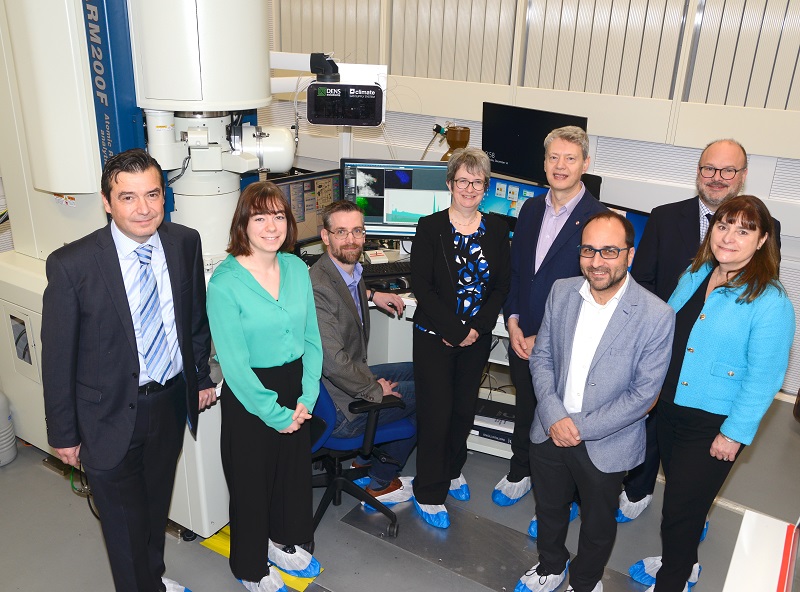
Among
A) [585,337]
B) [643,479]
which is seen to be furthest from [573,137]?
[643,479]

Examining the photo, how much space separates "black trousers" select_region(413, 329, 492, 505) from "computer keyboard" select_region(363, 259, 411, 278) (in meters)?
0.61

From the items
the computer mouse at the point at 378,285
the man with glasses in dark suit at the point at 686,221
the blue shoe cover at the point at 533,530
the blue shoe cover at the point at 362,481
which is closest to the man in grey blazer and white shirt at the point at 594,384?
the blue shoe cover at the point at 533,530

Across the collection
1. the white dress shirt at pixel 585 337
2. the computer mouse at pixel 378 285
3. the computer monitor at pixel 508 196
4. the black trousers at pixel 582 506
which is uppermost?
the computer monitor at pixel 508 196

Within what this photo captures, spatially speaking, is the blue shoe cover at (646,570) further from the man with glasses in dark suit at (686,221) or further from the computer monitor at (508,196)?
the computer monitor at (508,196)

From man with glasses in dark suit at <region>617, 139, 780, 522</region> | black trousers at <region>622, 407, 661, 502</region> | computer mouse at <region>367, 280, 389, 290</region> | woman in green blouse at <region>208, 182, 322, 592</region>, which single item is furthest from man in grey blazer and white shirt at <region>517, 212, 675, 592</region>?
computer mouse at <region>367, 280, 389, 290</region>

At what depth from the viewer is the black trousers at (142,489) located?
6.60 ft

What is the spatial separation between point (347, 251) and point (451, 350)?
55 centimetres

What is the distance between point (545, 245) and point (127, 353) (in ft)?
5.08

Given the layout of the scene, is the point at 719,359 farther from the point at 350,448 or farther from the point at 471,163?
the point at 350,448

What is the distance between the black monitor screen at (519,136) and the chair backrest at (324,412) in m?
1.60

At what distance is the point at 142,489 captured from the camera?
210 centimetres

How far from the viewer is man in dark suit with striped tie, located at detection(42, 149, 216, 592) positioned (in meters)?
1.83

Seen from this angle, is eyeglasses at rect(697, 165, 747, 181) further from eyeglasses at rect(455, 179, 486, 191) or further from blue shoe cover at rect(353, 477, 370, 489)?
blue shoe cover at rect(353, 477, 370, 489)

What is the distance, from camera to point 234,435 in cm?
222
